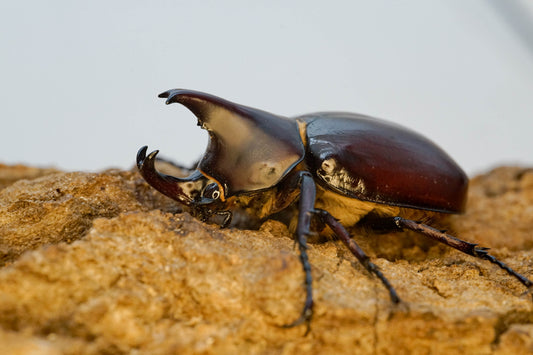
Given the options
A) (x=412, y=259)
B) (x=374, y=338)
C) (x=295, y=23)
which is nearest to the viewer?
(x=374, y=338)

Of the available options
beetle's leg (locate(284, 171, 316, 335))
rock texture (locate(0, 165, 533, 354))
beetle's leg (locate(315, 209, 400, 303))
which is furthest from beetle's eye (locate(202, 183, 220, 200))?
beetle's leg (locate(315, 209, 400, 303))

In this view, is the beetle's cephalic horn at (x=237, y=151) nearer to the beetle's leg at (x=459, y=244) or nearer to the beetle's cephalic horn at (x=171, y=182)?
the beetle's cephalic horn at (x=171, y=182)

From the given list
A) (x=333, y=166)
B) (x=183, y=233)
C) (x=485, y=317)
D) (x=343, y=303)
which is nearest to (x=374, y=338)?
(x=343, y=303)

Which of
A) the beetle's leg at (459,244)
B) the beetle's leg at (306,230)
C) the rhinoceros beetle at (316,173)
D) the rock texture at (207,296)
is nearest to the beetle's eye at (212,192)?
the rhinoceros beetle at (316,173)

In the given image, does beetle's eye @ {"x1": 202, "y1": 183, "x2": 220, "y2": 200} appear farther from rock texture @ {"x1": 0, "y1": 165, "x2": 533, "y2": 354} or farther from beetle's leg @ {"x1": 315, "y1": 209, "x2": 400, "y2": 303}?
beetle's leg @ {"x1": 315, "y1": 209, "x2": 400, "y2": 303}

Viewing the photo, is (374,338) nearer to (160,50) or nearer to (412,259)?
(412,259)

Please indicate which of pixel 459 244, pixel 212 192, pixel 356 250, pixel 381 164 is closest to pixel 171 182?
pixel 212 192

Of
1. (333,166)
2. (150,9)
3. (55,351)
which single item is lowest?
(55,351)
